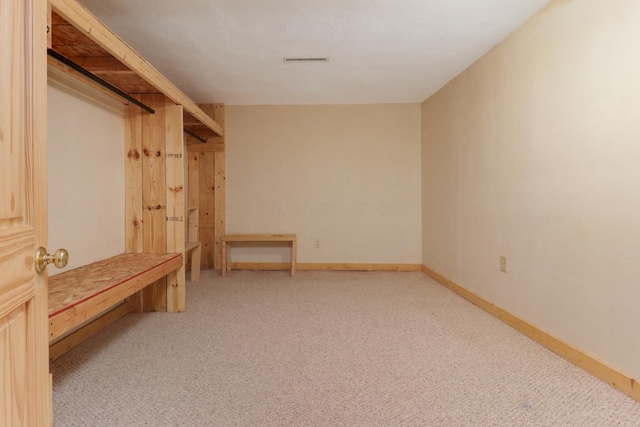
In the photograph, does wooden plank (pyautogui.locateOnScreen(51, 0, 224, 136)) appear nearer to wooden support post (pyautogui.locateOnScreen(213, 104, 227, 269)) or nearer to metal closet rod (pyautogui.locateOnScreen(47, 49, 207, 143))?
metal closet rod (pyautogui.locateOnScreen(47, 49, 207, 143))

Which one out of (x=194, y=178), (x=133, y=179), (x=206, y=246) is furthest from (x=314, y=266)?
(x=133, y=179)

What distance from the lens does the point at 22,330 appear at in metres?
0.59

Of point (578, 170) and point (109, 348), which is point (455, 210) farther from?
point (109, 348)

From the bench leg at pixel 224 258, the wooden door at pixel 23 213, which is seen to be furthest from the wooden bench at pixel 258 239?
the wooden door at pixel 23 213

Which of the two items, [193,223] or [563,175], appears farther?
[193,223]

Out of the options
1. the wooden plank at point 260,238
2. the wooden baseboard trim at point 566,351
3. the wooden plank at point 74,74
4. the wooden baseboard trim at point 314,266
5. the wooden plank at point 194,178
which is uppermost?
the wooden plank at point 74,74

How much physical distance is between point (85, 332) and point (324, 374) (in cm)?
164

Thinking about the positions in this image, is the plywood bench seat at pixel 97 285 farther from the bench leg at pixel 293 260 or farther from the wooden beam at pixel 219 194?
the wooden beam at pixel 219 194

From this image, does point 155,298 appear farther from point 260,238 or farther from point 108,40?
point 108,40

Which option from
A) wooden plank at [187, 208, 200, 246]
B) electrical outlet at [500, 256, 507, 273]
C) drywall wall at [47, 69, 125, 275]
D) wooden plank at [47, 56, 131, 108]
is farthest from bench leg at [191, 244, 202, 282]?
electrical outlet at [500, 256, 507, 273]

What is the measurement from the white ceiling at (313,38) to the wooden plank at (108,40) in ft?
1.36

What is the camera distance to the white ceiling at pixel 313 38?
208 cm

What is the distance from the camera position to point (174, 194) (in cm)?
266

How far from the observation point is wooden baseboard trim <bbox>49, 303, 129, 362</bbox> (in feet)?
6.07
